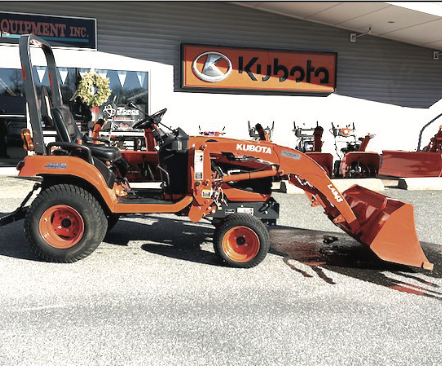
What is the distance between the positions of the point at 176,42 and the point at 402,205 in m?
8.76

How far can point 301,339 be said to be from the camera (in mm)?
2650

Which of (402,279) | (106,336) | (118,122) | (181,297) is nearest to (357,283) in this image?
(402,279)

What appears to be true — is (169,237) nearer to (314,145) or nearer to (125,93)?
(314,145)

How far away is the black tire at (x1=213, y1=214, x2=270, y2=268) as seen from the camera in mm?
3869

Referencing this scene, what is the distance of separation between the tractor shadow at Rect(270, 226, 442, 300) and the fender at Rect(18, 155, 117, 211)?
1888 mm

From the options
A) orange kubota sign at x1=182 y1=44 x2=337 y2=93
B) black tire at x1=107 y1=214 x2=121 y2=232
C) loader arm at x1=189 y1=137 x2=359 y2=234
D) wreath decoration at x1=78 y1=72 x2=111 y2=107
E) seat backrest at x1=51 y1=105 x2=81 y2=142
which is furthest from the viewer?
orange kubota sign at x1=182 y1=44 x2=337 y2=93

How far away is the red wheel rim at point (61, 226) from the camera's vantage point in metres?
3.98

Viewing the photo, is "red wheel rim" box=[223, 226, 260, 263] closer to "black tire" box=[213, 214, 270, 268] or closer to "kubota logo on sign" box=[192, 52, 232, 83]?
"black tire" box=[213, 214, 270, 268]

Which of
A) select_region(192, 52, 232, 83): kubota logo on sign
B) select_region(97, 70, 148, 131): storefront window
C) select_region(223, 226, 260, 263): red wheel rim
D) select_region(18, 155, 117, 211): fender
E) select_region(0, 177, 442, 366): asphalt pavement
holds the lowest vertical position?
select_region(0, 177, 442, 366): asphalt pavement

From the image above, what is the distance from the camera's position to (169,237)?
16.2 feet

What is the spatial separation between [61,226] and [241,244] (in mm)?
1702

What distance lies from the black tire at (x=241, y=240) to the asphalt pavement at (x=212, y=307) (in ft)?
0.37

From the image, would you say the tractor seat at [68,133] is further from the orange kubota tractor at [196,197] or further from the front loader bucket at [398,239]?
the front loader bucket at [398,239]

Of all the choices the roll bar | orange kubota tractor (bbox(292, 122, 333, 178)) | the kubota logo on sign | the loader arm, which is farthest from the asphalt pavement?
the kubota logo on sign
